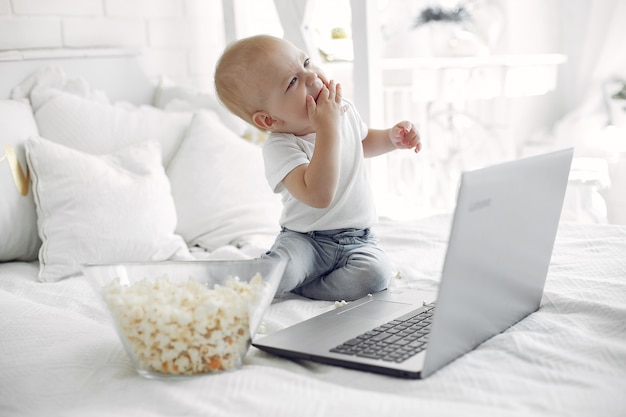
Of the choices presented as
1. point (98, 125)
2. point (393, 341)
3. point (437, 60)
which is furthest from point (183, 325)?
point (437, 60)

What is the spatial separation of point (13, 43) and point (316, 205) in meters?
1.22

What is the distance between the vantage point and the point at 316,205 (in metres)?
1.45

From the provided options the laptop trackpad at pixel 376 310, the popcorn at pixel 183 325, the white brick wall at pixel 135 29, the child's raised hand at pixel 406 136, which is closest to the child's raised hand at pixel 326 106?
the child's raised hand at pixel 406 136

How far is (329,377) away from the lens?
1028 millimetres

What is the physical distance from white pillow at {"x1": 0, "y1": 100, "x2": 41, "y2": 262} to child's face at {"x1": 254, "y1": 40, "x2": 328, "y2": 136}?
701mm

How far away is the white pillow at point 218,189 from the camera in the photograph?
6.53 ft

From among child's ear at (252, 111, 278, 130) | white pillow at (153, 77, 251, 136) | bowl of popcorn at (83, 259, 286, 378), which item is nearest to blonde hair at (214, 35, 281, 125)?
child's ear at (252, 111, 278, 130)

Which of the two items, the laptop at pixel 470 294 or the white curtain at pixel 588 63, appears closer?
the laptop at pixel 470 294

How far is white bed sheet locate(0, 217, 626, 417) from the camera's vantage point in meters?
0.91

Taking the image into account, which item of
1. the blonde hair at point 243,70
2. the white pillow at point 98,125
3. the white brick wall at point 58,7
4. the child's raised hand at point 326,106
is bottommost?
the white pillow at point 98,125

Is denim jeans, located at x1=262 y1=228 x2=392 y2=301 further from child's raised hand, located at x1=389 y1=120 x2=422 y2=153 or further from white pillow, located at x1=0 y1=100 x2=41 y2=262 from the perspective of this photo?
white pillow, located at x1=0 y1=100 x2=41 y2=262

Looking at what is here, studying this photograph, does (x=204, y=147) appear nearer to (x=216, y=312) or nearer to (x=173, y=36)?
(x=173, y=36)

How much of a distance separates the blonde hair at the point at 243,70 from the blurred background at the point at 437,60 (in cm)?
87

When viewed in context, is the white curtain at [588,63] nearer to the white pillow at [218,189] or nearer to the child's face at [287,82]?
the white pillow at [218,189]
